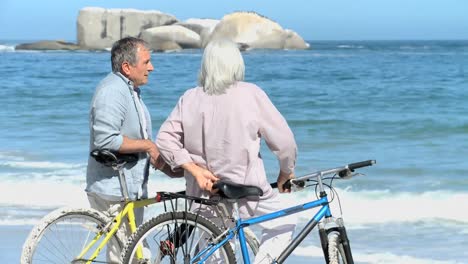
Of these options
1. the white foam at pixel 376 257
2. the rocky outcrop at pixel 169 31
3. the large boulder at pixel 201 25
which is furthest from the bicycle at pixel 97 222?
the large boulder at pixel 201 25

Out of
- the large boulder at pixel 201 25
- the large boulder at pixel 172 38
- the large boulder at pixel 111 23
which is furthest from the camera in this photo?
the large boulder at pixel 111 23

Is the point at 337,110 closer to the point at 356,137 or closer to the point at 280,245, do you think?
the point at 356,137

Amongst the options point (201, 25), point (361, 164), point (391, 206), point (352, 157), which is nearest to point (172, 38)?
point (201, 25)

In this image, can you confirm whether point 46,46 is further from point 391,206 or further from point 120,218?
point 120,218

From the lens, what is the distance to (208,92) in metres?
3.94

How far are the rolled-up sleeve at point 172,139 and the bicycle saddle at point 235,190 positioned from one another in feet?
0.59

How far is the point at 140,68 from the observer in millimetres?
4492

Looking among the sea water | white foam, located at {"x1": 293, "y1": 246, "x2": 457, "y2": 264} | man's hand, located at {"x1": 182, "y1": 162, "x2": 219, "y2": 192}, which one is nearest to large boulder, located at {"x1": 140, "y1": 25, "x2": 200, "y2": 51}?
the sea water

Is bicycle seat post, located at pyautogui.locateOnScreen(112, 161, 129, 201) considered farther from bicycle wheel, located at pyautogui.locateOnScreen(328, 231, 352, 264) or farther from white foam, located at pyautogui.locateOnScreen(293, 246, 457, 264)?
white foam, located at pyautogui.locateOnScreen(293, 246, 457, 264)

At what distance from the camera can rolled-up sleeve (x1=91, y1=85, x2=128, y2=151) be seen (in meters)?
4.38

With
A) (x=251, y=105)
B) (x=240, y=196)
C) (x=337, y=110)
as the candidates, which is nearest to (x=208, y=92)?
(x=251, y=105)

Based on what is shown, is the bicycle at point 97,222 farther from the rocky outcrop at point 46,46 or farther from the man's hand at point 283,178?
the rocky outcrop at point 46,46

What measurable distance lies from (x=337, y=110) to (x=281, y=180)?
1902cm

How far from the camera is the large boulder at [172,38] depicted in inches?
3701
